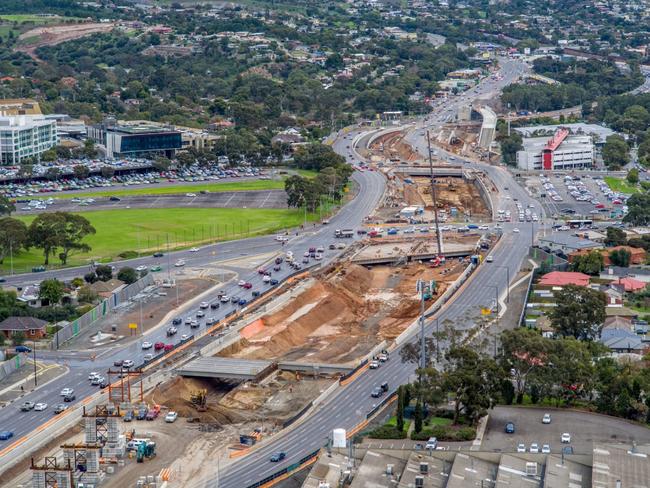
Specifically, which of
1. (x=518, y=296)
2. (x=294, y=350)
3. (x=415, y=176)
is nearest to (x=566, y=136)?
(x=415, y=176)

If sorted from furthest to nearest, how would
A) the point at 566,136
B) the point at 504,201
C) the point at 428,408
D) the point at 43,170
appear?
the point at 566,136 < the point at 43,170 < the point at 504,201 < the point at 428,408

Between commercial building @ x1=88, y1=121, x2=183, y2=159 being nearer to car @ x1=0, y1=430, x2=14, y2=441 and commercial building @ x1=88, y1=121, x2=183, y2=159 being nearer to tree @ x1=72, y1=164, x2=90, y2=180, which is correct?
tree @ x1=72, y1=164, x2=90, y2=180

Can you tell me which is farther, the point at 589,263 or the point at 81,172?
the point at 81,172

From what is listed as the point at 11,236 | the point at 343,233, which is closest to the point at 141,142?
the point at 343,233

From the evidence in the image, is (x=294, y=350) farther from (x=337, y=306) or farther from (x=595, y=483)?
(x=595, y=483)

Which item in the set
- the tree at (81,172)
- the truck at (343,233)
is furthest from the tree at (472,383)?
the tree at (81,172)

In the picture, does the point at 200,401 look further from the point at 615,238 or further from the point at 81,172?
the point at 81,172
